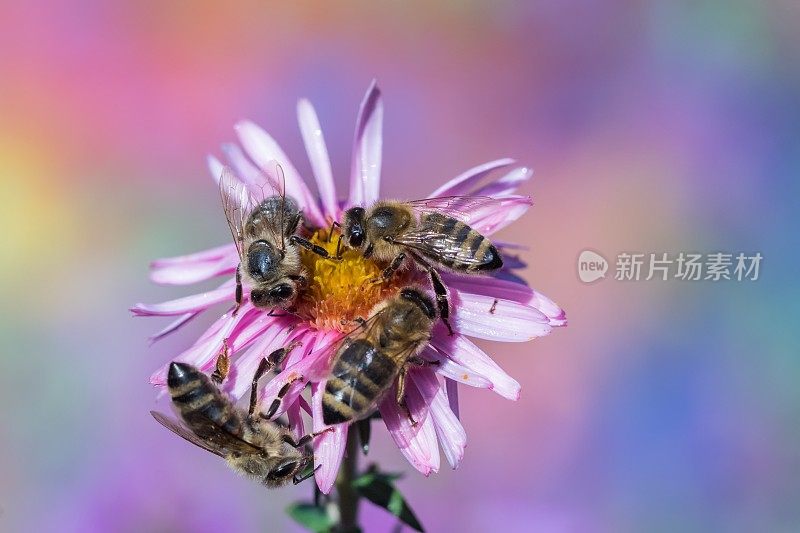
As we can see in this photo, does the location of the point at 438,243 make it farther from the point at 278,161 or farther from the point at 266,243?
the point at 278,161

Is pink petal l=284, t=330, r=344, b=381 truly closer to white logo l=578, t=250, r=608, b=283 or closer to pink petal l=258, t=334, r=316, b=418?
pink petal l=258, t=334, r=316, b=418

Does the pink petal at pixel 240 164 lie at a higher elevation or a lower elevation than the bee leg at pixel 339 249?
higher

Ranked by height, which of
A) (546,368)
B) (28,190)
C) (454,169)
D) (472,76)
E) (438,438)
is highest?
(472,76)

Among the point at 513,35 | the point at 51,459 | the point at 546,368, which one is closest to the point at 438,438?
the point at 546,368

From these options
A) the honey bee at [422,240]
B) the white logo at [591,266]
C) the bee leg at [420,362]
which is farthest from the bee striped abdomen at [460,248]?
the white logo at [591,266]

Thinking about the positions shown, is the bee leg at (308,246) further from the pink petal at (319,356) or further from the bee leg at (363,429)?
the bee leg at (363,429)

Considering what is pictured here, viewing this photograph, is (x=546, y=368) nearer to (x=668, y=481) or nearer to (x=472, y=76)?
(x=668, y=481)
